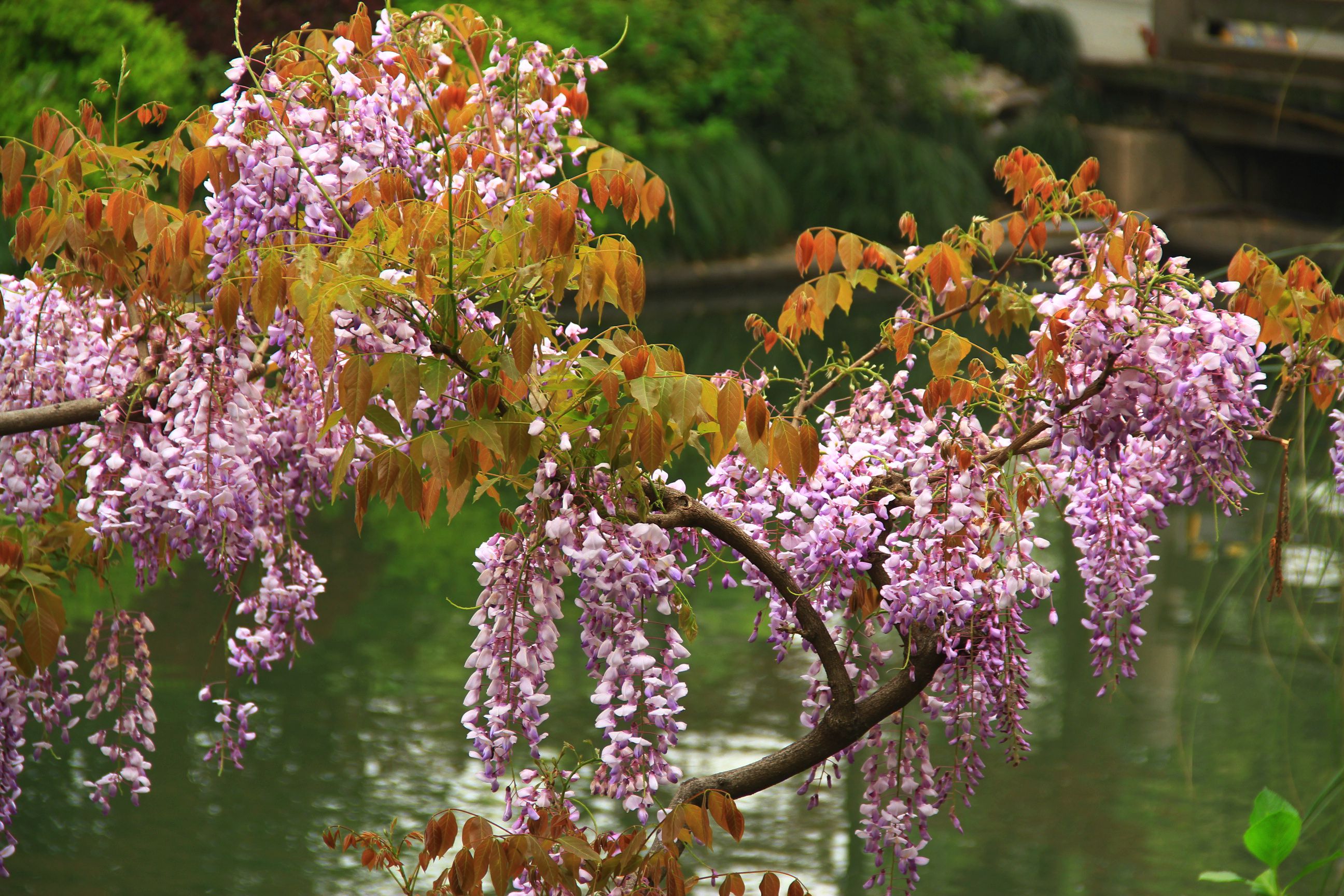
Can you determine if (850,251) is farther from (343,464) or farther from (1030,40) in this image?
(1030,40)

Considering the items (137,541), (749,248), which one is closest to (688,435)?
(137,541)

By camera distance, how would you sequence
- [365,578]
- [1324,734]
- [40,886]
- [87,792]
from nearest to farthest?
[40,886] → [87,792] → [1324,734] → [365,578]

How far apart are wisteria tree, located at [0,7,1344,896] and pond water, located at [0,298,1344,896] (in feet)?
3.62

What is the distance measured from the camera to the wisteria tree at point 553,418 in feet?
5.48

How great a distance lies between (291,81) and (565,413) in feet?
2.27

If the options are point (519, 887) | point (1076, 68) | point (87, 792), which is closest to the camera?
point (519, 887)

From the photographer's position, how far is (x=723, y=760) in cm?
417

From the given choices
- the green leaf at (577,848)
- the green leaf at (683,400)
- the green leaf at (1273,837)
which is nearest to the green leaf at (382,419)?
the green leaf at (683,400)

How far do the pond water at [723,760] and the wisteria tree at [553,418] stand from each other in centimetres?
110

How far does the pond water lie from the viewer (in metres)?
3.66

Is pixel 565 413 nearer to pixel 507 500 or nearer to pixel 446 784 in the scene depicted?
pixel 446 784

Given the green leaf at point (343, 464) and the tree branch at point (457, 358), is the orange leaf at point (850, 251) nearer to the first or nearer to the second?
the tree branch at point (457, 358)

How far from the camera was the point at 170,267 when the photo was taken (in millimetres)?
1954

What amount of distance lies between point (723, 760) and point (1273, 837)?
208cm
